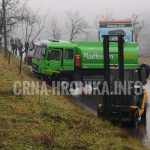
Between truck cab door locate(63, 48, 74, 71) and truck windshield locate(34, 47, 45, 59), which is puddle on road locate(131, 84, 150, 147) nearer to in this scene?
truck cab door locate(63, 48, 74, 71)

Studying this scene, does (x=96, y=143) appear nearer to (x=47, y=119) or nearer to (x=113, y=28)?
(x=47, y=119)

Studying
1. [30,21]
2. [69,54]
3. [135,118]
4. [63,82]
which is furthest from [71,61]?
[30,21]

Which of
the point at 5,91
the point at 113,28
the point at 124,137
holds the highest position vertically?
the point at 113,28

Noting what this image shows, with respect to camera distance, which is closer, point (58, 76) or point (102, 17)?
point (58, 76)

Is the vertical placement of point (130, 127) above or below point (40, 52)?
below

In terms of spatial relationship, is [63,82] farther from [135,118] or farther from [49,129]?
[49,129]

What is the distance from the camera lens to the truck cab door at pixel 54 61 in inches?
968

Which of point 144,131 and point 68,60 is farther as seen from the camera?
point 68,60

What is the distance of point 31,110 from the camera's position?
13.7 metres

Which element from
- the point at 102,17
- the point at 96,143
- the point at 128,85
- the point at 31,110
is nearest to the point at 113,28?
the point at 128,85

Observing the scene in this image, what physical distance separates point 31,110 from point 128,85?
438 cm

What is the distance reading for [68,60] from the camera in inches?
969

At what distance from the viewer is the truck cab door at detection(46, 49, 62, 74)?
24.6m

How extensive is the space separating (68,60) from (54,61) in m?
0.83
